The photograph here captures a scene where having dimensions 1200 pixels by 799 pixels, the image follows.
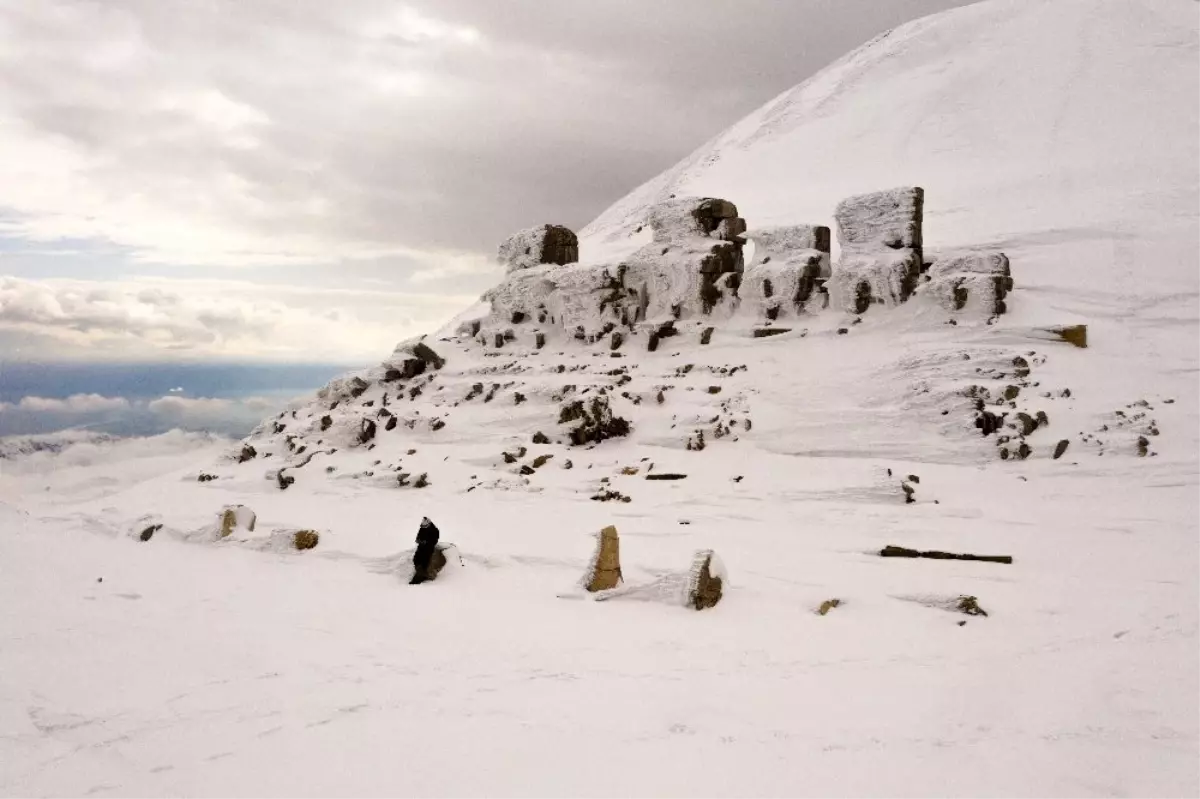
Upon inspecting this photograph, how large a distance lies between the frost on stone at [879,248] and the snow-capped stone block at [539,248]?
1046 centimetres

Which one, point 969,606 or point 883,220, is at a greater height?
point 883,220

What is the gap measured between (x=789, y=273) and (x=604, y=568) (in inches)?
576

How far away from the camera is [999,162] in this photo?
33812mm

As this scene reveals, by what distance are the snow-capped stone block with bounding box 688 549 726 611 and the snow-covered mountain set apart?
0.17 metres

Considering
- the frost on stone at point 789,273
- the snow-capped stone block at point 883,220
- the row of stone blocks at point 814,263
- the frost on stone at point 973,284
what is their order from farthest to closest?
1. the frost on stone at point 789,273
2. the snow-capped stone block at point 883,220
3. the row of stone blocks at point 814,263
4. the frost on stone at point 973,284

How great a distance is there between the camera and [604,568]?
8539 mm

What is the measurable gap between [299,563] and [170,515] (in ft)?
16.8

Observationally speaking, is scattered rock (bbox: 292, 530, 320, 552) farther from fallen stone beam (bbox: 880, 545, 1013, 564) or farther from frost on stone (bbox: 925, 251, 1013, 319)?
frost on stone (bbox: 925, 251, 1013, 319)

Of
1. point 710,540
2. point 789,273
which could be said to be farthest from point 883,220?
point 710,540

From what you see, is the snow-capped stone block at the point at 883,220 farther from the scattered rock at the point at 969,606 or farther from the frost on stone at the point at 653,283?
the scattered rock at the point at 969,606

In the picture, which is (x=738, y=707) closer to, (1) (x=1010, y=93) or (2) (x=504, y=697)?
(2) (x=504, y=697)

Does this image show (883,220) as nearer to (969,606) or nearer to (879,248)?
(879,248)

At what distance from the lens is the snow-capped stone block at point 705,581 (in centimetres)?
780

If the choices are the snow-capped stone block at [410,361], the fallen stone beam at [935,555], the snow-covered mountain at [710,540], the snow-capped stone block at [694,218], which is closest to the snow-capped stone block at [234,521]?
the snow-covered mountain at [710,540]
